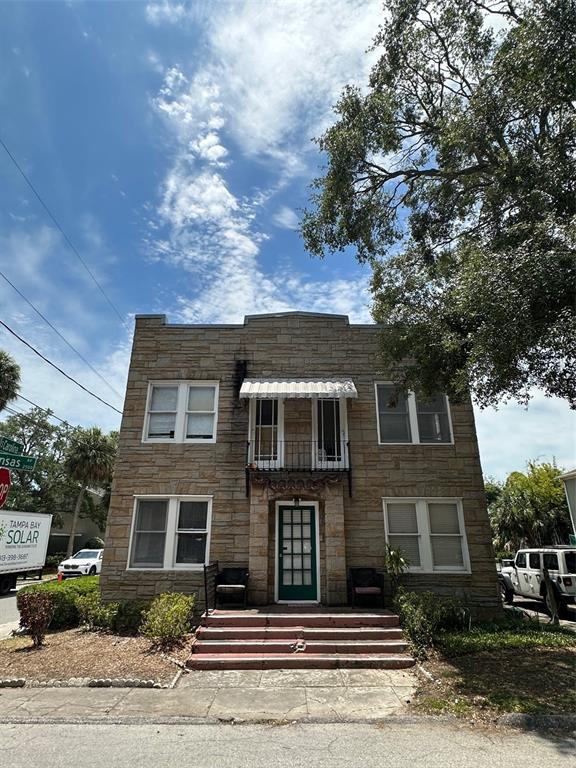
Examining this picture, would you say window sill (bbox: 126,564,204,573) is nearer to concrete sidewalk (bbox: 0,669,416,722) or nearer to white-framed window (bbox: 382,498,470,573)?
concrete sidewalk (bbox: 0,669,416,722)

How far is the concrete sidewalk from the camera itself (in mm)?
5691

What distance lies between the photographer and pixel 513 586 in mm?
15484

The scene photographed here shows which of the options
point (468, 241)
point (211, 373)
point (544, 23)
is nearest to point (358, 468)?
point (211, 373)

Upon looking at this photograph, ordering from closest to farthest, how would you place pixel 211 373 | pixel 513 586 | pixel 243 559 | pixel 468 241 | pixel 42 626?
pixel 42 626
pixel 468 241
pixel 243 559
pixel 211 373
pixel 513 586

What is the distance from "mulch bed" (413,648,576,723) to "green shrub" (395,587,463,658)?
521 mm

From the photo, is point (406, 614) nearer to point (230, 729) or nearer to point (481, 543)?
point (481, 543)

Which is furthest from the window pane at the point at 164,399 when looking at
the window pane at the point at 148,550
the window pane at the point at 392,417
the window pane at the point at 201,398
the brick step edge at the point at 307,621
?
the window pane at the point at 392,417

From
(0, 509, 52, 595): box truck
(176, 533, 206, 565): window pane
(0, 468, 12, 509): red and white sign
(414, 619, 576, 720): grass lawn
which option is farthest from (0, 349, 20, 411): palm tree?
(414, 619, 576, 720): grass lawn

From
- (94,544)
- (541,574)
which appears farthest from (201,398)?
(94,544)

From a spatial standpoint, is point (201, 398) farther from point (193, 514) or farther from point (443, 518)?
point (443, 518)

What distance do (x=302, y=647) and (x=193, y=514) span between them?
4492 millimetres

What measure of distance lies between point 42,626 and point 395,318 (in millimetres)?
9701

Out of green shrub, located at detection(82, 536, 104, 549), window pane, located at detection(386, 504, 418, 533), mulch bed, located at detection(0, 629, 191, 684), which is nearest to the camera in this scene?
mulch bed, located at detection(0, 629, 191, 684)

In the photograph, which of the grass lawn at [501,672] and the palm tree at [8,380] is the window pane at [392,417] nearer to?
the grass lawn at [501,672]
